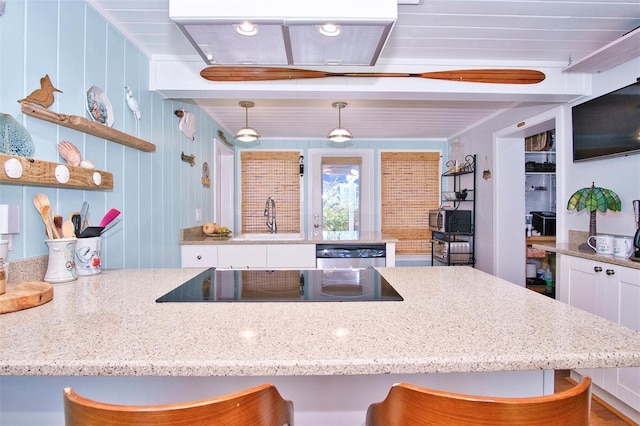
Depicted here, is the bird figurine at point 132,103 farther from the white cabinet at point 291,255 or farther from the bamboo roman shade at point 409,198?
the bamboo roman shade at point 409,198

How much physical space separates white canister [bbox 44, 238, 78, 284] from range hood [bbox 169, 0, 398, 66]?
0.93 m

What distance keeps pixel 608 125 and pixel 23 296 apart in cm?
317

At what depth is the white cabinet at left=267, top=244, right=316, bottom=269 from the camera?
2.82 metres

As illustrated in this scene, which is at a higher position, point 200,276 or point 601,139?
point 601,139

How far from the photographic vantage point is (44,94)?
133cm

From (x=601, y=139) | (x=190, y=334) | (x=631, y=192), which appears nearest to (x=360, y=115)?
(x=601, y=139)

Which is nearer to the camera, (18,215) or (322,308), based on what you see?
(322,308)

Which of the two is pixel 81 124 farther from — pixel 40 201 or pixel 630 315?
pixel 630 315

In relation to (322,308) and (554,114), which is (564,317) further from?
(554,114)

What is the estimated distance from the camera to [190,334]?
814 millimetres

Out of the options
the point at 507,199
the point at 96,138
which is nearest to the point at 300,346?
the point at 96,138

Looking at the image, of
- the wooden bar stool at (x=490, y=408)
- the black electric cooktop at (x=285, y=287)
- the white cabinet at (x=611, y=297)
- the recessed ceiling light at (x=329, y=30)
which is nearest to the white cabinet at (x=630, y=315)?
the white cabinet at (x=611, y=297)

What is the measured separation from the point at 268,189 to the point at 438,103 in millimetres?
2585

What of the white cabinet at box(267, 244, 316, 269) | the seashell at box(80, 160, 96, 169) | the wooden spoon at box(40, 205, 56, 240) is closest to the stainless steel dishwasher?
the white cabinet at box(267, 244, 316, 269)
